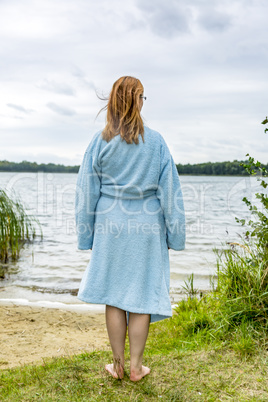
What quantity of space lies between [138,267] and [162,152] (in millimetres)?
708

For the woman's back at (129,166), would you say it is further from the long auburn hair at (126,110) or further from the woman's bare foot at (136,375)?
the woman's bare foot at (136,375)

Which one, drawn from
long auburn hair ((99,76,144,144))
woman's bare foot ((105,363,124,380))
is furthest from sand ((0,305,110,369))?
long auburn hair ((99,76,144,144))

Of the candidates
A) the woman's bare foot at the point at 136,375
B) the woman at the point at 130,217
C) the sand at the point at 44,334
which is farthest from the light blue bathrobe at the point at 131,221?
the sand at the point at 44,334

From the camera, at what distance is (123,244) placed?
2371 millimetres

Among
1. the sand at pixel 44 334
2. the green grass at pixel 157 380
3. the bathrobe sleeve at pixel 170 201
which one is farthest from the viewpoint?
the sand at pixel 44 334

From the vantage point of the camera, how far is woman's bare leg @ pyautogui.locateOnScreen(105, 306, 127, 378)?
2.44 metres

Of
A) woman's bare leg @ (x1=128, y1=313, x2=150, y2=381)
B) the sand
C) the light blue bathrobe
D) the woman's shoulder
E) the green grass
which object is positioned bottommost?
the sand

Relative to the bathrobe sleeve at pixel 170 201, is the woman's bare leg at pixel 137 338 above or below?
below

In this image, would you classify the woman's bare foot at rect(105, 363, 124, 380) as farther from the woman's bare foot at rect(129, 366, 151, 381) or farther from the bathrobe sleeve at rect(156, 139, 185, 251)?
the bathrobe sleeve at rect(156, 139, 185, 251)

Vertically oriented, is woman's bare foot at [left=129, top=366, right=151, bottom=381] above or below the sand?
above

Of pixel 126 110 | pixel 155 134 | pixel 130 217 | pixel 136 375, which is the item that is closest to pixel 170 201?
pixel 130 217

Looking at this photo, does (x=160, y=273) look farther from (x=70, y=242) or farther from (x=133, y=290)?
(x=70, y=242)

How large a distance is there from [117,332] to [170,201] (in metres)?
0.86

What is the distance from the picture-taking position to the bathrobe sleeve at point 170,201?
2412 millimetres
